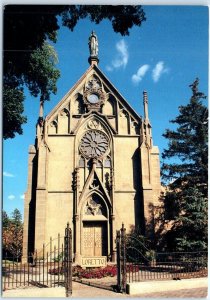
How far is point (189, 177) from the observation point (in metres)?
20.1

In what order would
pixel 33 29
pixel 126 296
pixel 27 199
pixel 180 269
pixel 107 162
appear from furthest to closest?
pixel 107 162 < pixel 27 199 < pixel 180 269 < pixel 33 29 < pixel 126 296

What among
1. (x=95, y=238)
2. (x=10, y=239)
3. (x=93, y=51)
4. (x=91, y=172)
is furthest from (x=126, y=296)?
(x=93, y=51)

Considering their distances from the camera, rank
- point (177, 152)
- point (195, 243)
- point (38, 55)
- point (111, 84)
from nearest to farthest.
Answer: point (38, 55) → point (195, 243) → point (177, 152) → point (111, 84)

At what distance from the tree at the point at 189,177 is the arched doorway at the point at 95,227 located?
4399 millimetres

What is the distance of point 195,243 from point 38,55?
1231 centimetres

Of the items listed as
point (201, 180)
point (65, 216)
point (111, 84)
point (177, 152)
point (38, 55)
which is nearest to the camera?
point (38, 55)

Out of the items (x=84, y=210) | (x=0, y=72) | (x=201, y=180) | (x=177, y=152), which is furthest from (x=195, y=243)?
(x=0, y=72)

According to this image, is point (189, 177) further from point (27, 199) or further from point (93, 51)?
point (93, 51)

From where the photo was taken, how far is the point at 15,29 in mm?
12453

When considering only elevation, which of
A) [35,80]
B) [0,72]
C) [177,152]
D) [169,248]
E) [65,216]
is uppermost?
[35,80]

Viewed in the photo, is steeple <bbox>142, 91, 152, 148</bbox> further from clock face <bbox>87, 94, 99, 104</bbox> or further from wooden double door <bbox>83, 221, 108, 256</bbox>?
wooden double door <bbox>83, 221, 108, 256</bbox>

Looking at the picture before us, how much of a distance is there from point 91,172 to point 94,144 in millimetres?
2302

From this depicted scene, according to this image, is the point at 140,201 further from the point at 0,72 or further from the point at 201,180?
the point at 0,72

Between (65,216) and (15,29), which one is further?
(65,216)
